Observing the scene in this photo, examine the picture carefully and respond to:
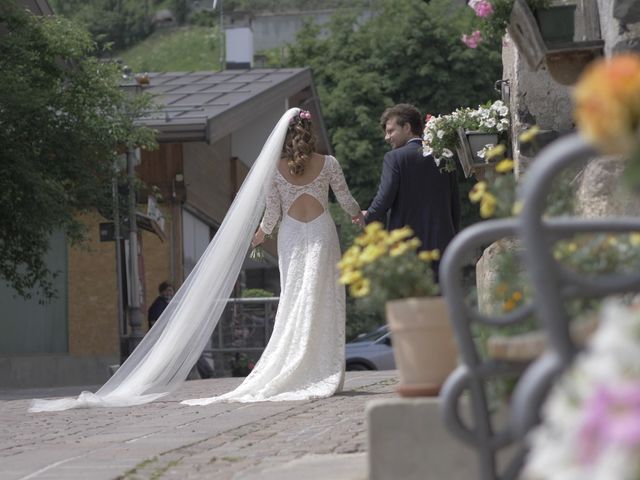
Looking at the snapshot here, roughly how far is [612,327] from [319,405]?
7.26 m

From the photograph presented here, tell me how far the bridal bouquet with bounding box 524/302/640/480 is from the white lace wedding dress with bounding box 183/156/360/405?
25.6 ft

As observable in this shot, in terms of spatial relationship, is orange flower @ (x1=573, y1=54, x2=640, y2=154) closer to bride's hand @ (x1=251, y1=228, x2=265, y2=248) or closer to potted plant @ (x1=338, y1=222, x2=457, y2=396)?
potted plant @ (x1=338, y1=222, x2=457, y2=396)

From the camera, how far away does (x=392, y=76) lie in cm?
4653

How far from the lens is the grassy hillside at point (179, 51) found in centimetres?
9625

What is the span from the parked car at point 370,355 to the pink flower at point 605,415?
23.1 meters

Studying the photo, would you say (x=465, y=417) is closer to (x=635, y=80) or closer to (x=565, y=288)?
(x=565, y=288)

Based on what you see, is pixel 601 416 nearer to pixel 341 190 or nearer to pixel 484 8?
pixel 484 8

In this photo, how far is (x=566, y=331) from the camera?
A: 2.80 metres

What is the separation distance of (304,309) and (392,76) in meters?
36.5

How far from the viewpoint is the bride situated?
10414mm

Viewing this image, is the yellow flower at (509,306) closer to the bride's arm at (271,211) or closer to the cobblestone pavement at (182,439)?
the cobblestone pavement at (182,439)

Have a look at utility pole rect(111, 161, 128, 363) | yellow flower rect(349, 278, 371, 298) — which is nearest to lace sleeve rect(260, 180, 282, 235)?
yellow flower rect(349, 278, 371, 298)

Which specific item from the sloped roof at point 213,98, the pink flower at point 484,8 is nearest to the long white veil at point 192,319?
the pink flower at point 484,8

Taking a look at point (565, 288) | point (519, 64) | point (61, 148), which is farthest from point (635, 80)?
point (61, 148)
